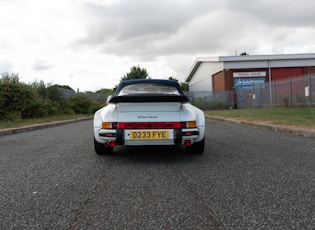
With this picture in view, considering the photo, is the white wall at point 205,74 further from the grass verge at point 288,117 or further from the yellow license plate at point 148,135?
the yellow license plate at point 148,135

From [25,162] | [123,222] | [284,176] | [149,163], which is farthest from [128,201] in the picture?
[25,162]

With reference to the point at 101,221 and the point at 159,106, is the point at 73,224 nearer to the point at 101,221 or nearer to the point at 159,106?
the point at 101,221

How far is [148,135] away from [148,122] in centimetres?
20

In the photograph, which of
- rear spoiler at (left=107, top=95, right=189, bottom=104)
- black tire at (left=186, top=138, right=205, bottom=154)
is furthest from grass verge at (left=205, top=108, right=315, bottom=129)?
rear spoiler at (left=107, top=95, right=189, bottom=104)

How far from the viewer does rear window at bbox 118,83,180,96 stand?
547 cm

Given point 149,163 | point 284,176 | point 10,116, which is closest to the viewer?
point 284,176

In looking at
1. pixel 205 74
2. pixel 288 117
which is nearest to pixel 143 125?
pixel 288 117


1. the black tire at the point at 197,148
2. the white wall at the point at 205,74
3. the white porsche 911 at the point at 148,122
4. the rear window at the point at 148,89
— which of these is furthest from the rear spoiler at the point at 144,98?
the white wall at the point at 205,74

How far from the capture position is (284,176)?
3457mm

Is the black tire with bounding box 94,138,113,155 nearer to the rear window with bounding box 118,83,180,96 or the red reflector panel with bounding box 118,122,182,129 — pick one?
the red reflector panel with bounding box 118,122,182,129

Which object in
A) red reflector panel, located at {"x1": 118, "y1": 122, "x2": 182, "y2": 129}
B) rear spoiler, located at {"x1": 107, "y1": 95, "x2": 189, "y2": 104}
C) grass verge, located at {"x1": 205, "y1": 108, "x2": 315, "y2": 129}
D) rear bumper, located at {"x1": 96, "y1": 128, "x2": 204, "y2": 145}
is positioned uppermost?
rear spoiler, located at {"x1": 107, "y1": 95, "x2": 189, "y2": 104}

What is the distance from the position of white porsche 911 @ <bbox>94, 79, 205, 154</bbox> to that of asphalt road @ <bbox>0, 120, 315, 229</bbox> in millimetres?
364

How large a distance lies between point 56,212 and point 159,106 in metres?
2.41

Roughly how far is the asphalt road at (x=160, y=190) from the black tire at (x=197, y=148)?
Answer: 0.15 m
